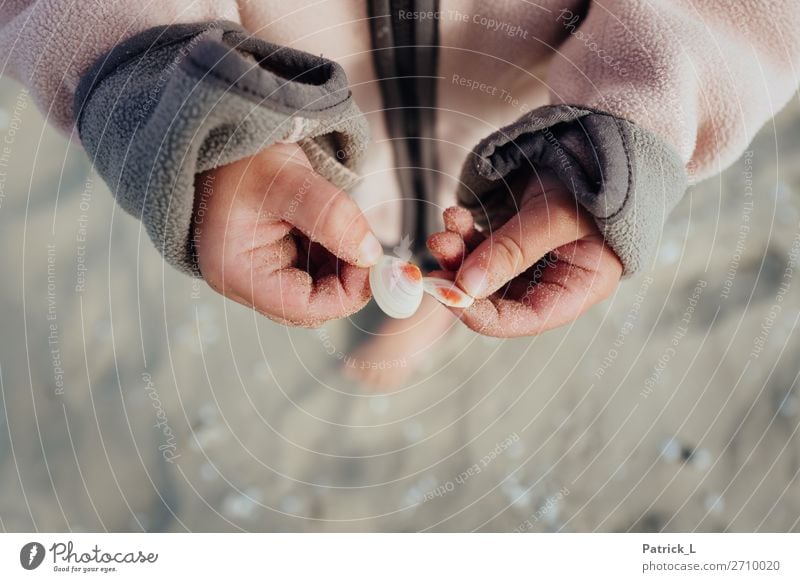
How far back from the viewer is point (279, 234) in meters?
0.27

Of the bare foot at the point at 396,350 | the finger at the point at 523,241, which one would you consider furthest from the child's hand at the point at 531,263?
the bare foot at the point at 396,350

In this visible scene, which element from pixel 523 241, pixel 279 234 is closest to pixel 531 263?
pixel 523 241

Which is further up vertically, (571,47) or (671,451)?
(571,47)

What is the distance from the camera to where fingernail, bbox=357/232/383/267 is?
0.26 m

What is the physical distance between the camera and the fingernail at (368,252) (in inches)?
10.2

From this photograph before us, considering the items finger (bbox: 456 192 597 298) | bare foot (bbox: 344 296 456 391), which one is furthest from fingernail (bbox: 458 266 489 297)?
bare foot (bbox: 344 296 456 391)

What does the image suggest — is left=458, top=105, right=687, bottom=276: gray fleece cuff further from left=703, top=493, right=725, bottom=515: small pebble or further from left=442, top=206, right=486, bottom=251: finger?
left=703, top=493, right=725, bottom=515: small pebble

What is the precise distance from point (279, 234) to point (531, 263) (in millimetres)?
111

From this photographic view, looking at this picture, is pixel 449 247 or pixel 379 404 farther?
pixel 379 404

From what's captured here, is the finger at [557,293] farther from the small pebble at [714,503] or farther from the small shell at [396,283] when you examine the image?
the small pebble at [714,503]

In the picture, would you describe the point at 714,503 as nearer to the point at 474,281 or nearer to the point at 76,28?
the point at 474,281
